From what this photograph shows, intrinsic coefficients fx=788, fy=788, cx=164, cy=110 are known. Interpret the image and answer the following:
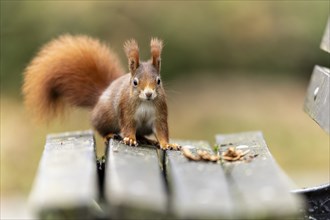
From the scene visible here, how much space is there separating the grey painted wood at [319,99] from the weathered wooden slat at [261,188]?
19cm

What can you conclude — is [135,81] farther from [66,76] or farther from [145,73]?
[66,76]

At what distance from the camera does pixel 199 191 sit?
1618 mm

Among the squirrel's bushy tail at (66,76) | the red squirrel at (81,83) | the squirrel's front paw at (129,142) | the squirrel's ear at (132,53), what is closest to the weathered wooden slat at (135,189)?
the squirrel's front paw at (129,142)

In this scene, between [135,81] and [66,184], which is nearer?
[66,184]

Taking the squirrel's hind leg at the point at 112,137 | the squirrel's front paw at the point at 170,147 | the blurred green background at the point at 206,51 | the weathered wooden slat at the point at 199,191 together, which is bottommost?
the blurred green background at the point at 206,51

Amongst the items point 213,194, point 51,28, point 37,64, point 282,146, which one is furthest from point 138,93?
point 51,28

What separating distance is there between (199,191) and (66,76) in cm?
141

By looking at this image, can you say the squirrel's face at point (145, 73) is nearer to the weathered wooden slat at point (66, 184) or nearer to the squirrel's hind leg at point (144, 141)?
the squirrel's hind leg at point (144, 141)

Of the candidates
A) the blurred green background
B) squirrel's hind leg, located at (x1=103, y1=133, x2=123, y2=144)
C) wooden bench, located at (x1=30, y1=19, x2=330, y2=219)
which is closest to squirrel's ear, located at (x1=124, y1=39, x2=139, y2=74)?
squirrel's hind leg, located at (x1=103, y1=133, x2=123, y2=144)

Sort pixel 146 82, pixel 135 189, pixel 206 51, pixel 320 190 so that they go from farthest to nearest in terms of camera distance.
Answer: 1. pixel 206 51
2. pixel 146 82
3. pixel 320 190
4. pixel 135 189

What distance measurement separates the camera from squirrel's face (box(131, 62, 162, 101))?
8.16 feet

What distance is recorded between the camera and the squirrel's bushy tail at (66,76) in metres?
2.91

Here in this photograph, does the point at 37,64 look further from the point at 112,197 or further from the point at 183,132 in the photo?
the point at 183,132

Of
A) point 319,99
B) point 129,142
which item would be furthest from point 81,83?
point 319,99
